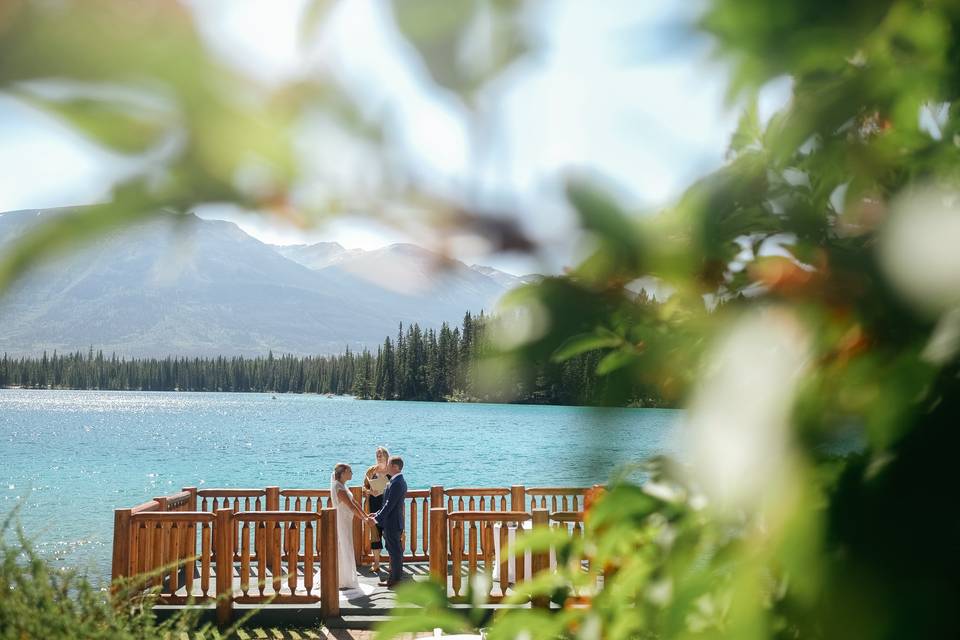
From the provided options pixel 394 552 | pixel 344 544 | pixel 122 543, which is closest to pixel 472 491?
pixel 394 552

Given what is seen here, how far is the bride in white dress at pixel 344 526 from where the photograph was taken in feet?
33.1

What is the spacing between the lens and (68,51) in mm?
448

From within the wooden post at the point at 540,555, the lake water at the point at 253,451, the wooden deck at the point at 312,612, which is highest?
the wooden post at the point at 540,555

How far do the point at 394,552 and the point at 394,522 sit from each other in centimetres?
41

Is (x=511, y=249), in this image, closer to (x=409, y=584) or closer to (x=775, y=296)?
(x=775, y=296)

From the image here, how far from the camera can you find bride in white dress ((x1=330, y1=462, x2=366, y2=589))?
10.1 m

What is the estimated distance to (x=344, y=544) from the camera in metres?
10.2

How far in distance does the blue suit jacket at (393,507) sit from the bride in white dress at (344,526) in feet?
1.54

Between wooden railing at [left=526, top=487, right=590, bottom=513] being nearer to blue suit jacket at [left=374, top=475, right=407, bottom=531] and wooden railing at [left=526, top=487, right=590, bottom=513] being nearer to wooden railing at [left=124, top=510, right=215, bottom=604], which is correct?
blue suit jacket at [left=374, top=475, right=407, bottom=531]

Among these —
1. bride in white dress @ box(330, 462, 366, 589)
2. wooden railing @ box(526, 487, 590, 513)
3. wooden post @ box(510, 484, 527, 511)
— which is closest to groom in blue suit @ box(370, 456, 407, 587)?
bride in white dress @ box(330, 462, 366, 589)

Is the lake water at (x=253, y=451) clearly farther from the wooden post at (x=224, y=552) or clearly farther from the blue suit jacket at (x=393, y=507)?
the blue suit jacket at (x=393, y=507)

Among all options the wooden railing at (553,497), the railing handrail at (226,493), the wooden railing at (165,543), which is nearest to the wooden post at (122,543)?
the wooden railing at (165,543)

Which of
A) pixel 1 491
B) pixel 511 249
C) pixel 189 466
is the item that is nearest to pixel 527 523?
pixel 511 249

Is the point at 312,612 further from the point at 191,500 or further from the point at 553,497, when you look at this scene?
the point at 553,497
